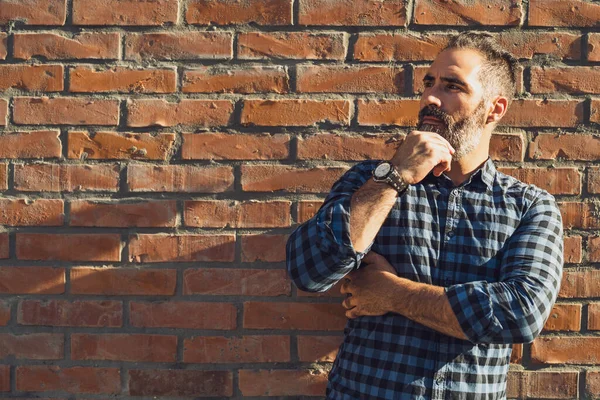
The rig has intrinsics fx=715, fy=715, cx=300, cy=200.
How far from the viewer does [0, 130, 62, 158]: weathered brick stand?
2.41 meters

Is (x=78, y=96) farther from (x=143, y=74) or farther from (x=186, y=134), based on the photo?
(x=186, y=134)

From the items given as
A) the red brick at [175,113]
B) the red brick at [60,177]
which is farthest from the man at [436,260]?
the red brick at [60,177]

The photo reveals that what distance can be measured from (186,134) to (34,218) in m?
0.59

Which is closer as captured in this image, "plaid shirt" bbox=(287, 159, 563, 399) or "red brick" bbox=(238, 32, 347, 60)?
"plaid shirt" bbox=(287, 159, 563, 399)

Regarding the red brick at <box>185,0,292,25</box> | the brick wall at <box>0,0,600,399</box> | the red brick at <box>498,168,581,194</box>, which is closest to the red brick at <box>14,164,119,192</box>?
the brick wall at <box>0,0,600,399</box>

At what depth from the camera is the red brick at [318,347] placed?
94.7 inches

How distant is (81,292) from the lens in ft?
7.91

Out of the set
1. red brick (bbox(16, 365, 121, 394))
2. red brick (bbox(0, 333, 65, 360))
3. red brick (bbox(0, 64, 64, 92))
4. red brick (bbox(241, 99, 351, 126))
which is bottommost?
red brick (bbox(16, 365, 121, 394))

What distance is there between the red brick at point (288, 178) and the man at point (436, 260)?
0.24m

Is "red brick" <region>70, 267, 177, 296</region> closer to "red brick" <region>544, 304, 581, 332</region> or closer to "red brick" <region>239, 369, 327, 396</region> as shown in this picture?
"red brick" <region>239, 369, 327, 396</region>

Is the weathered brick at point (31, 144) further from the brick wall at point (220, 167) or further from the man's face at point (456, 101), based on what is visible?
the man's face at point (456, 101)

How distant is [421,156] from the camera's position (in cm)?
202

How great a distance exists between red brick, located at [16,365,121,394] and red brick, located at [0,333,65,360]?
0.13 feet

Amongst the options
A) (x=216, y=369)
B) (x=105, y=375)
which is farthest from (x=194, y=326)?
(x=105, y=375)
